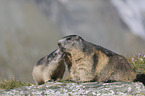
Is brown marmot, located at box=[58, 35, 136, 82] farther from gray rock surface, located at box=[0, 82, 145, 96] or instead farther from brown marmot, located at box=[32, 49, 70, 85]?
brown marmot, located at box=[32, 49, 70, 85]

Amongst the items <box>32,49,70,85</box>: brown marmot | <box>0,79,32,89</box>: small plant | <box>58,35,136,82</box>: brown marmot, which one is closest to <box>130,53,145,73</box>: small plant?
<box>58,35,136,82</box>: brown marmot

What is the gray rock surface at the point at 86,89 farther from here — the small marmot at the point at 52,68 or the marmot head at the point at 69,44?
the marmot head at the point at 69,44

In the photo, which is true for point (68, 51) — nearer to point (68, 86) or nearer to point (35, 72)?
point (68, 86)

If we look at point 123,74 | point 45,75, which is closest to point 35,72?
point 45,75

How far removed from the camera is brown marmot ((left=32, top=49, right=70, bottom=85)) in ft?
23.2

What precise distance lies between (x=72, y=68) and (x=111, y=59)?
1.07 meters

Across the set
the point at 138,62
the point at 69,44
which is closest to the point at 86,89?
the point at 69,44

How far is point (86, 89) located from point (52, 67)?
1653 millimetres

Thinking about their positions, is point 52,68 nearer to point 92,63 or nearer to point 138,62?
point 92,63

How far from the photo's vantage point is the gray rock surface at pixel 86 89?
211 inches

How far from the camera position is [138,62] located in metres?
9.80

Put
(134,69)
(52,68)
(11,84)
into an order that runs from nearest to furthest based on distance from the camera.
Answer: (52,68) < (11,84) < (134,69)

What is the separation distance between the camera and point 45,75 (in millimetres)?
7156

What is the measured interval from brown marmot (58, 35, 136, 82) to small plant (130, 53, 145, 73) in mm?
2272
